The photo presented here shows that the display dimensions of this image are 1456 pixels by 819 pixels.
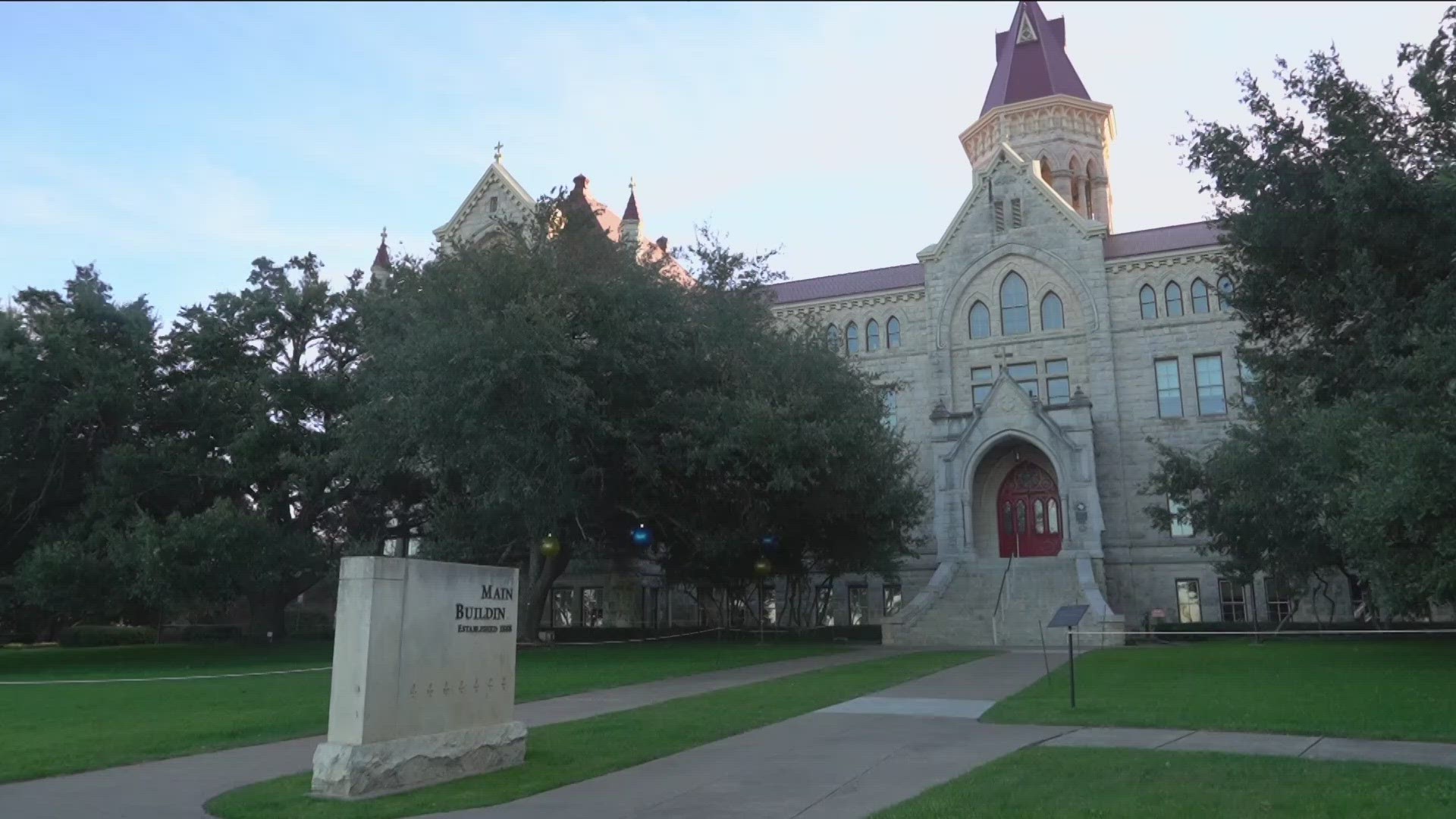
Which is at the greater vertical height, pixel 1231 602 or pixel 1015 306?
pixel 1015 306

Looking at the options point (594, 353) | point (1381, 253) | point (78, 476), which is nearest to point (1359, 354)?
point (1381, 253)

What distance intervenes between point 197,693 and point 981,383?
3109 cm

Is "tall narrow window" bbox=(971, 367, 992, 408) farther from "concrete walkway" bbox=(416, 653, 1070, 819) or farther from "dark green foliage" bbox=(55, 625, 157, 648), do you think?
"dark green foliage" bbox=(55, 625, 157, 648)

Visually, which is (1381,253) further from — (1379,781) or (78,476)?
(78,476)

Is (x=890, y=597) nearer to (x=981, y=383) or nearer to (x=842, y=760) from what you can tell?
(x=981, y=383)

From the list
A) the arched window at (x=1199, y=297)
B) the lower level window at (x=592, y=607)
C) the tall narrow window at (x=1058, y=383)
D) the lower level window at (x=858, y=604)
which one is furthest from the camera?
the lower level window at (x=592, y=607)

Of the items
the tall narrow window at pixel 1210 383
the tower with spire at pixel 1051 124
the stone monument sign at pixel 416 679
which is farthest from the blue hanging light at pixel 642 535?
the tower with spire at pixel 1051 124

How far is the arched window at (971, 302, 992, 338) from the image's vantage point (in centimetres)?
4281

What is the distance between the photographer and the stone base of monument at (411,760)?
9.12 meters

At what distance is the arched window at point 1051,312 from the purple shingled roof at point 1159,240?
7.84ft

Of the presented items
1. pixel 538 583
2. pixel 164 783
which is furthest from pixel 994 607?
pixel 164 783

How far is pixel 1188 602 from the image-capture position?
126 feet

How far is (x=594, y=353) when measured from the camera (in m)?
26.8

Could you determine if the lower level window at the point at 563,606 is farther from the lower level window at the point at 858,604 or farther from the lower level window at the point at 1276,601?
the lower level window at the point at 1276,601
